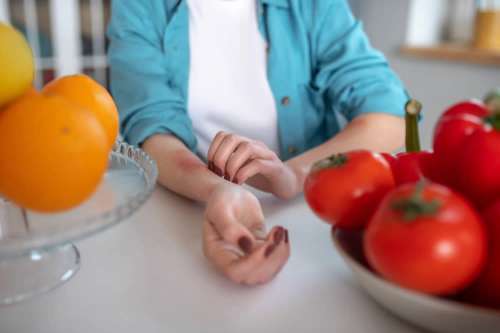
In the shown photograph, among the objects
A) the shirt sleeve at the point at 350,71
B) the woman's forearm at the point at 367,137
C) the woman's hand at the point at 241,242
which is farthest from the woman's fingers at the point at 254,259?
the shirt sleeve at the point at 350,71

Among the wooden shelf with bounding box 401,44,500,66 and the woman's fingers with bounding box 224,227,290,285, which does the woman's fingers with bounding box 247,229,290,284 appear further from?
the wooden shelf with bounding box 401,44,500,66

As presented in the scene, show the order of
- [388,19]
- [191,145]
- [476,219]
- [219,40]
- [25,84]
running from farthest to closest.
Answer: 1. [388,19]
2. [219,40]
3. [191,145]
4. [25,84]
5. [476,219]

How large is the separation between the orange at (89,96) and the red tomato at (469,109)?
0.27 meters

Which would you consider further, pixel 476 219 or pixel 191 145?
pixel 191 145

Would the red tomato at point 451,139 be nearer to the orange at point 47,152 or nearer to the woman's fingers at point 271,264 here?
the woman's fingers at point 271,264

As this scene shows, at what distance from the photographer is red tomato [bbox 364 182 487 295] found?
25 centimetres

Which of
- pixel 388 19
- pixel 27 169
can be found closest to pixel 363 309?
pixel 27 169

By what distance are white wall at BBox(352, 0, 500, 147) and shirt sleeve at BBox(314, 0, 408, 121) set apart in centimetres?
90

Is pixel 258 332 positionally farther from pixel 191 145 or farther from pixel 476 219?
pixel 191 145

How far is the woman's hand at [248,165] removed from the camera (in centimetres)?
53

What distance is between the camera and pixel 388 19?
2.04 m

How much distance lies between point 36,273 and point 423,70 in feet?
5.96

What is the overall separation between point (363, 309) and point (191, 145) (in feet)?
1.50


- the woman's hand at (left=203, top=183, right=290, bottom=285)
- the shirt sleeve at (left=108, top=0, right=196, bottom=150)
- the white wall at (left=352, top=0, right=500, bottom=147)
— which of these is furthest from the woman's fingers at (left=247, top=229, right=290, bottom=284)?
the white wall at (left=352, top=0, right=500, bottom=147)
